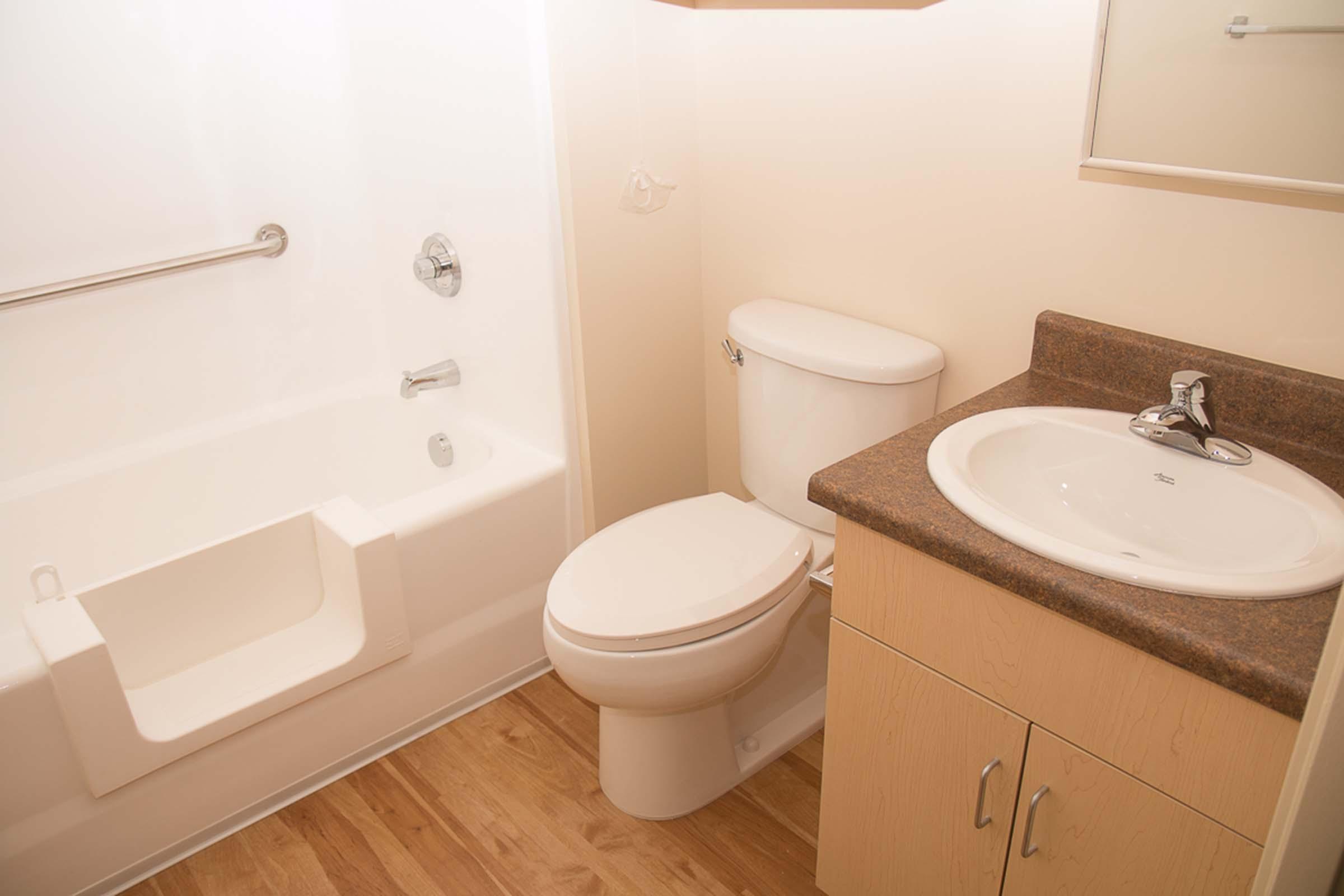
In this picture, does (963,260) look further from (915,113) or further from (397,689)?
(397,689)

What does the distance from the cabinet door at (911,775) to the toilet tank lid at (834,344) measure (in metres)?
0.47

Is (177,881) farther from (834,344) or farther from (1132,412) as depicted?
(1132,412)

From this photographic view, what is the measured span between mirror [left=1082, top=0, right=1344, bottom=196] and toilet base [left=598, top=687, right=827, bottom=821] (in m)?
1.11

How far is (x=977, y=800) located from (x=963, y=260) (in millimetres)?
853

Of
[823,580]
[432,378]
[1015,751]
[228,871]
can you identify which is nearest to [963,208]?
[823,580]

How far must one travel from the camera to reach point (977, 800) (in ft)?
4.42

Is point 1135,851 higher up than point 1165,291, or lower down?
lower down

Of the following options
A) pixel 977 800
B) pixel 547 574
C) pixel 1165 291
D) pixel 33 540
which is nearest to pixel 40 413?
pixel 33 540

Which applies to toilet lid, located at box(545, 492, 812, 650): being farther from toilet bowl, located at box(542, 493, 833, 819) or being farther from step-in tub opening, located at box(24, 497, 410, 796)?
step-in tub opening, located at box(24, 497, 410, 796)

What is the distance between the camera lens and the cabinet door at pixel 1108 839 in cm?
112

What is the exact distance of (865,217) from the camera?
1872mm

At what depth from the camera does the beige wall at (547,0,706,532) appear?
190 centimetres

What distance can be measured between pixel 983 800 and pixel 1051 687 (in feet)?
0.73

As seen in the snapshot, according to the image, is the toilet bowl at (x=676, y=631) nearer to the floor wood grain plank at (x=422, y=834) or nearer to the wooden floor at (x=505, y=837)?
the wooden floor at (x=505, y=837)
